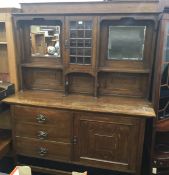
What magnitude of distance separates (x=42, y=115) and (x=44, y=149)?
37 cm

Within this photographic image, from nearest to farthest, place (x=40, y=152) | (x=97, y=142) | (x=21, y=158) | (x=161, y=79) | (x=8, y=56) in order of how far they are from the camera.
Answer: (x=161, y=79) < (x=97, y=142) < (x=40, y=152) < (x=8, y=56) < (x=21, y=158)

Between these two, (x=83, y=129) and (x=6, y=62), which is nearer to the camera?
(x=83, y=129)

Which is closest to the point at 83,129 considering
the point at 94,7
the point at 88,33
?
the point at 88,33

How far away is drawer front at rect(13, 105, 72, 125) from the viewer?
6.41 ft

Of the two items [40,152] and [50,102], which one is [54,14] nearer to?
[50,102]

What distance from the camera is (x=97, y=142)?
6.41 feet

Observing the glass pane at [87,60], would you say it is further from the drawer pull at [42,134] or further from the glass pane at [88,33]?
the drawer pull at [42,134]

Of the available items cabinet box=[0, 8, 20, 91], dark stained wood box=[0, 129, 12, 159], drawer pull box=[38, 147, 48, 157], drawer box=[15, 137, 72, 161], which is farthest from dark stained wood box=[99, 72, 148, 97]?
dark stained wood box=[0, 129, 12, 159]

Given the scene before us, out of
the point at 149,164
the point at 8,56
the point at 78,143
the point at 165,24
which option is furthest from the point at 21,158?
the point at 165,24

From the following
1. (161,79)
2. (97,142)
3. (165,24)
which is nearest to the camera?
(165,24)

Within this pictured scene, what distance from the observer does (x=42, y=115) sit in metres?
2.00

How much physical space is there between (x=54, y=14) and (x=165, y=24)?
1.03 meters

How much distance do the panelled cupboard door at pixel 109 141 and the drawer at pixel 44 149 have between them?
112 millimetres

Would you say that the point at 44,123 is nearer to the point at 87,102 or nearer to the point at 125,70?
the point at 87,102
